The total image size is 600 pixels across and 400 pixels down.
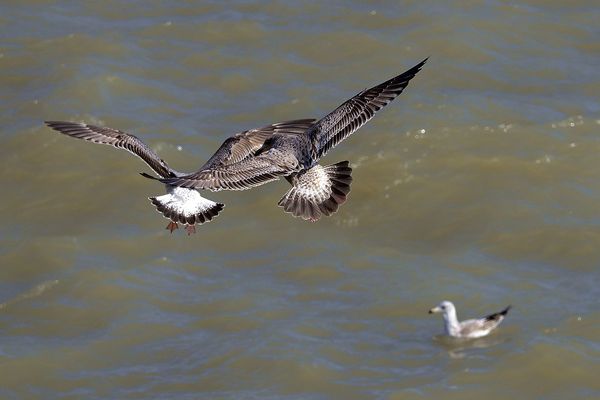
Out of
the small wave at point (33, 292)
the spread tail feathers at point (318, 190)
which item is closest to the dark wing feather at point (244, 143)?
the spread tail feathers at point (318, 190)

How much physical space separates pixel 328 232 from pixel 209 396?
2518mm

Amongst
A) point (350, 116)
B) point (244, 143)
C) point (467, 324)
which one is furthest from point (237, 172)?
point (467, 324)

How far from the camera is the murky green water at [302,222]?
11570 millimetres

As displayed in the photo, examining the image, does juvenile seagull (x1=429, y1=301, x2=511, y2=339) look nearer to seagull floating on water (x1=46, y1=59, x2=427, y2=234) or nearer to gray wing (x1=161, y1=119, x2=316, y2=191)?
seagull floating on water (x1=46, y1=59, x2=427, y2=234)

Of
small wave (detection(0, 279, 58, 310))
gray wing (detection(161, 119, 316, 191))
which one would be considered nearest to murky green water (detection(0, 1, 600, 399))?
small wave (detection(0, 279, 58, 310))

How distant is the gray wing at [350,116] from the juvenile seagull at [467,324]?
8.01 ft

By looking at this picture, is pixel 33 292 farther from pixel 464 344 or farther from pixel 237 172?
pixel 237 172

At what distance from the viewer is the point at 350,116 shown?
32.6ft

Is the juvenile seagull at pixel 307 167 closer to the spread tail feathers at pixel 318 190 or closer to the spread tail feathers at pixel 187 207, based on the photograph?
the spread tail feathers at pixel 318 190

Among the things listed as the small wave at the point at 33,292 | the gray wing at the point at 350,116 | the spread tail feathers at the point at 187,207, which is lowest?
the spread tail feathers at the point at 187,207

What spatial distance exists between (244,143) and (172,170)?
625 millimetres

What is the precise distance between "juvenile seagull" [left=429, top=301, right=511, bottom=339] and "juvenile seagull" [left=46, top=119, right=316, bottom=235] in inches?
92.0

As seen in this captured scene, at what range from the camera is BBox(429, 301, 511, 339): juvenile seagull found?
11.6 meters

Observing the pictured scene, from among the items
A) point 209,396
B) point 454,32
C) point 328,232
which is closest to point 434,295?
point 328,232
